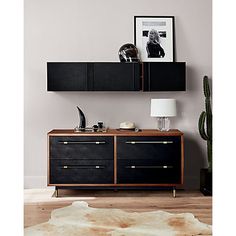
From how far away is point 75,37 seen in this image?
16.8 ft

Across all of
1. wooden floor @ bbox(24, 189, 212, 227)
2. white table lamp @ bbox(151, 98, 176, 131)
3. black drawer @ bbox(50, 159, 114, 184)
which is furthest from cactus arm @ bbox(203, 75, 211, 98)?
black drawer @ bbox(50, 159, 114, 184)

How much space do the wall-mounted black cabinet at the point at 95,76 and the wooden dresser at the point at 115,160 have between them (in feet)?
1.72

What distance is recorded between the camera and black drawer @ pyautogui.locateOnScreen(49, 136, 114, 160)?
473cm

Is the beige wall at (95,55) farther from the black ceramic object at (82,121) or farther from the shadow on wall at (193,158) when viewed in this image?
the black ceramic object at (82,121)

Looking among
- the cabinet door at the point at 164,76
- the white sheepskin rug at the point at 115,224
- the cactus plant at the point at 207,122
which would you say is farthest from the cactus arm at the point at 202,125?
the white sheepskin rug at the point at 115,224

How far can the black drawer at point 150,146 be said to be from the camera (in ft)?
15.5

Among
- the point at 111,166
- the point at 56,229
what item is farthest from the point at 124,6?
the point at 56,229

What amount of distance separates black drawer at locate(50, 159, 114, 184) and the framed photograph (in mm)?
1340

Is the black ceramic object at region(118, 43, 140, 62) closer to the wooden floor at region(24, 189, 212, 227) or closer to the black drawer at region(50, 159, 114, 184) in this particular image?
the black drawer at region(50, 159, 114, 184)

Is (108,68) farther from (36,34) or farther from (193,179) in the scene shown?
(193,179)

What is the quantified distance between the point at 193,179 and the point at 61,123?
169cm
